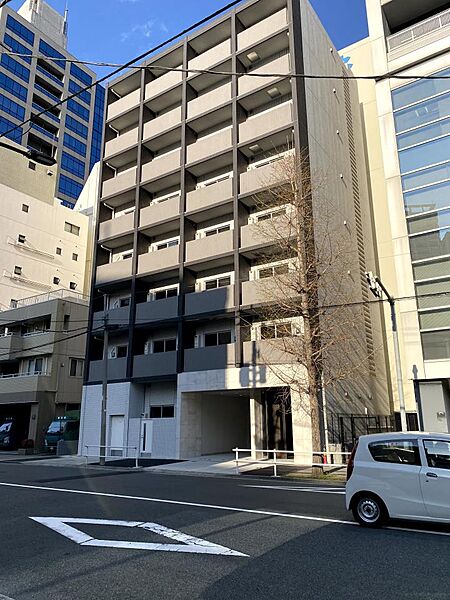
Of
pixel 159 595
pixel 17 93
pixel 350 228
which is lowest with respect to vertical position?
pixel 159 595

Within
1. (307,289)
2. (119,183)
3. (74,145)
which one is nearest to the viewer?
(307,289)

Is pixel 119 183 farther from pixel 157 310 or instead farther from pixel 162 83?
pixel 157 310

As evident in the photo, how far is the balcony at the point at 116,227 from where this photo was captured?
3083cm

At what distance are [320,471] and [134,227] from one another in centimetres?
1973

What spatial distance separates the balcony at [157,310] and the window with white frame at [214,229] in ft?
14.3

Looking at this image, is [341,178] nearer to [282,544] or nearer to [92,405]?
[92,405]

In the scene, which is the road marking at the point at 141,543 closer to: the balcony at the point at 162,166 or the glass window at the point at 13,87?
the balcony at the point at 162,166

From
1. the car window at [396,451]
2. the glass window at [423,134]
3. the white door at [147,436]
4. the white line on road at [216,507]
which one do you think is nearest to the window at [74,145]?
the white door at [147,436]

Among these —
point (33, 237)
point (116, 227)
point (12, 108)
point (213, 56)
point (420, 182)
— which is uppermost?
point (12, 108)

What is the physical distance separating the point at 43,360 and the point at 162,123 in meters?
19.5

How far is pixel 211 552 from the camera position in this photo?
19.6 ft

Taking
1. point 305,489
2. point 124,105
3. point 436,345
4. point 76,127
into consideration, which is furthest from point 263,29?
point 76,127

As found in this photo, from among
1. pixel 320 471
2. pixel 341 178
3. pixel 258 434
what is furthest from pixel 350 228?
pixel 320 471

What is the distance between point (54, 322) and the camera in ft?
116
